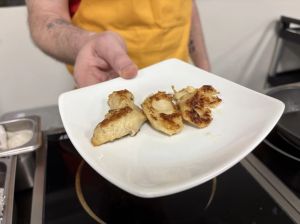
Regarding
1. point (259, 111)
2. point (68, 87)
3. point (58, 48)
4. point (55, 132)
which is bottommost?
point (68, 87)

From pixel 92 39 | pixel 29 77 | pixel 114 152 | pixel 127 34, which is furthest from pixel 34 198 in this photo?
pixel 29 77

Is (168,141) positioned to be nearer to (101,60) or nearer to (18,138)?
(101,60)

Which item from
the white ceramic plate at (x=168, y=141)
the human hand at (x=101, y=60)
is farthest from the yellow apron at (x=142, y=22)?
the white ceramic plate at (x=168, y=141)

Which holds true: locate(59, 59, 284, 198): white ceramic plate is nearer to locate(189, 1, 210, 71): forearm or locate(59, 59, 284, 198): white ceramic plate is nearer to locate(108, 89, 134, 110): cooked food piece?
locate(108, 89, 134, 110): cooked food piece

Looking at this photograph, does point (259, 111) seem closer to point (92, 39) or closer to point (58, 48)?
point (92, 39)

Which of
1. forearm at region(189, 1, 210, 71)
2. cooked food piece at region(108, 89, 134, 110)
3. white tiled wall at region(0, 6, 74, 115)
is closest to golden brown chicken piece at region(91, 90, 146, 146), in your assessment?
cooked food piece at region(108, 89, 134, 110)

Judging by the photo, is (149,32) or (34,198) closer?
(34,198)

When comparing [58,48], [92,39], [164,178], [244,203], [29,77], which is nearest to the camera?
[164,178]
